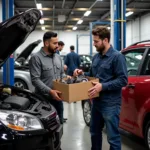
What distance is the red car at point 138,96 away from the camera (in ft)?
12.5

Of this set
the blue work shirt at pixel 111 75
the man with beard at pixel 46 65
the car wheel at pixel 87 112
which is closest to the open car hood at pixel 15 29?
the man with beard at pixel 46 65

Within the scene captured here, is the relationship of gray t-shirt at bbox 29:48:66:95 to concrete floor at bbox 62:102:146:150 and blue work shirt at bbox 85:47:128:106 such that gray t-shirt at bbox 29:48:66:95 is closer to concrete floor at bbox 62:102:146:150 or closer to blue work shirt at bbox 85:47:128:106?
blue work shirt at bbox 85:47:128:106

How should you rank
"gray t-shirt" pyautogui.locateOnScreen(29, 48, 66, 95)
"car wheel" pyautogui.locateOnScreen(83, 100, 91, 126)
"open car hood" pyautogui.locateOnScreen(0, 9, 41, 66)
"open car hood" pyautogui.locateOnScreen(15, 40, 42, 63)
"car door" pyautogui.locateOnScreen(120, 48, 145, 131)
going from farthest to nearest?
"open car hood" pyautogui.locateOnScreen(15, 40, 42, 63) < "car wheel" pyautogui.locateOnScreen(83, 100, 91, 126) < "car door" pyautogui.locateOnScreen(120, 48, 145, 131) < "gray t-shirt" pyautogui.locateOnScreen(29, 48, 66, 95) < "open car hood" pyautogui.locateOnScreen(0, 9, 41, 66)

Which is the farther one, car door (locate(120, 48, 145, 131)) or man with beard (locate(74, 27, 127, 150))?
car door (locate(120, 48, 145, 131))

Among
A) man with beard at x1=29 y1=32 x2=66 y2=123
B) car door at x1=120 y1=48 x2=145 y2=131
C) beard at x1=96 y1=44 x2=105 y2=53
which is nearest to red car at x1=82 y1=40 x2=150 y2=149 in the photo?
car door at x1=120 y1=48 x2=145 y2=131

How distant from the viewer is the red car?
381 cm

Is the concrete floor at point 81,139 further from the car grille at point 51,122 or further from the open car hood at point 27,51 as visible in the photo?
the open car hood at point 27,51

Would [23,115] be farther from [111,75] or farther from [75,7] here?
[75,7]

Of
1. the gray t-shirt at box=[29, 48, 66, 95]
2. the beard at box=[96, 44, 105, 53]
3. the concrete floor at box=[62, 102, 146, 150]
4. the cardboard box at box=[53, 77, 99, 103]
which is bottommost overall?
the concrete floor at box=[62, 102, 146, 150]

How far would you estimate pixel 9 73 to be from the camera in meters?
6.02

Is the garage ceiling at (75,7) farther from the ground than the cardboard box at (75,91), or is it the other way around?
the garage ceiling at (75,7)

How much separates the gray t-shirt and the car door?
1.02 meters

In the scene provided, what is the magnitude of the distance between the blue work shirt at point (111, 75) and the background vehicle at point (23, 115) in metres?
0.60

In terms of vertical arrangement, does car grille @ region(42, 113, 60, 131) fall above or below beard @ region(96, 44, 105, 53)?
below
